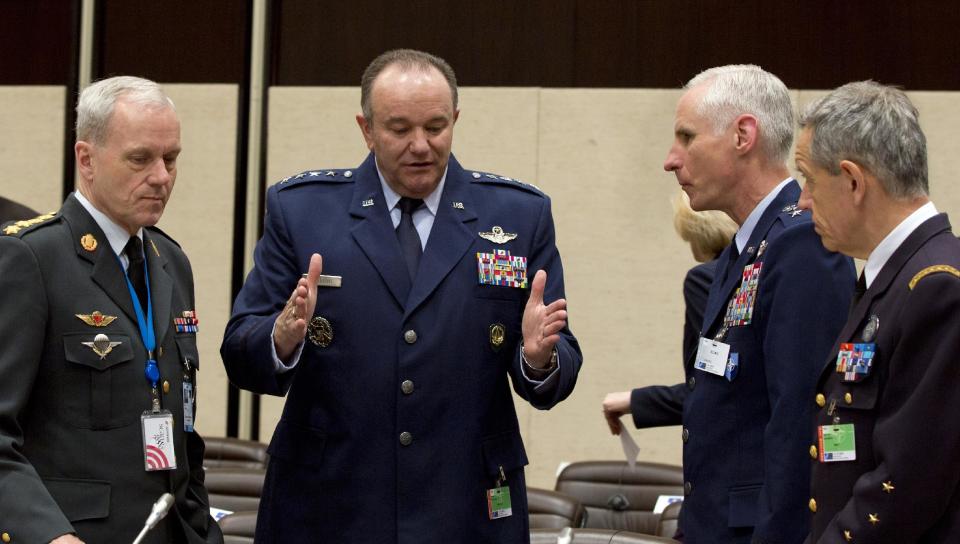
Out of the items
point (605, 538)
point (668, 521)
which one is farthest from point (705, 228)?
point (605, 538)

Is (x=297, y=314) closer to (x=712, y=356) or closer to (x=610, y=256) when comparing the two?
(x=712, y=356)

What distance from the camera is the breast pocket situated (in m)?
2.55

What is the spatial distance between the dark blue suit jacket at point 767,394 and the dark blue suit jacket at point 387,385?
1.13 ft

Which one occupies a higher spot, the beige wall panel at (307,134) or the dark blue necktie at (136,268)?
the beige wall panel at (307,134)

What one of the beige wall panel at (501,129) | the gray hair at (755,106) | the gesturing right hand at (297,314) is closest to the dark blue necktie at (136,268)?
the gesturing right hand at (297,314)

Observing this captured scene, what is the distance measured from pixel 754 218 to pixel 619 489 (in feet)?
8.72

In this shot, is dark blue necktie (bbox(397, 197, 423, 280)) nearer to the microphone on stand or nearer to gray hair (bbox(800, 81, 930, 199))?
the microphone on stand

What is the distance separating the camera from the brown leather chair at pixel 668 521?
172 inches

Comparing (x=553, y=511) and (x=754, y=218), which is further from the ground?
(x=754, y=218)

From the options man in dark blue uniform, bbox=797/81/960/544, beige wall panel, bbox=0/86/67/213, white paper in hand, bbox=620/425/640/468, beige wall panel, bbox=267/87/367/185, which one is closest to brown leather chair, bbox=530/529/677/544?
white paper in hand, bbox=620/425/640/468

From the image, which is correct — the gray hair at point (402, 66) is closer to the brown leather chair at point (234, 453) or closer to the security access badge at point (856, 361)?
the security access badge at point (856, 361)

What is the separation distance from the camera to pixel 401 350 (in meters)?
2.70

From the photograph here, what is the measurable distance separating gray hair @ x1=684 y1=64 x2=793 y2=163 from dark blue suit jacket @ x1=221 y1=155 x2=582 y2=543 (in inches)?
22.6

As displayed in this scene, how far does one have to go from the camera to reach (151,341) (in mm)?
2717
